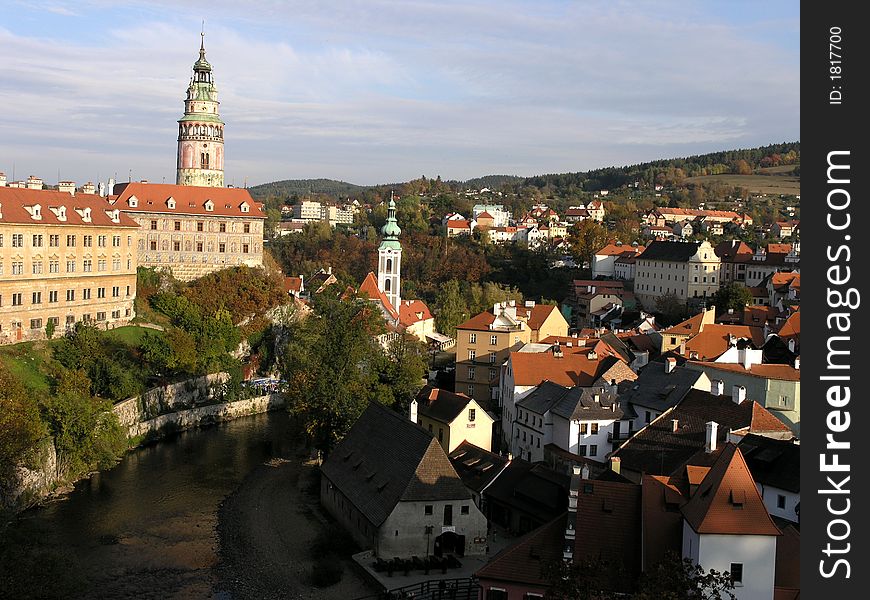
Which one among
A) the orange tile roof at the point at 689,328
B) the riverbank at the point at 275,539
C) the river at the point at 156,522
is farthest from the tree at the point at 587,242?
the riverbank at the point at 275,539

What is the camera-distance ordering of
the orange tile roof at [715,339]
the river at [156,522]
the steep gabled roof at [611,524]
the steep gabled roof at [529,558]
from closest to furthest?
the steep gabled roof at [611,524], the steep gabled roof at [529,558], the river at [156,522], the orange tile roof at [715,339]

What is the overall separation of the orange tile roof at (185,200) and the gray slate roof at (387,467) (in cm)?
2861

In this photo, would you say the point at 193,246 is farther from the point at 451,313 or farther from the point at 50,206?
the point at 451,313

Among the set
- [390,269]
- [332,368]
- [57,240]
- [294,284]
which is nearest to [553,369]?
[332,368]

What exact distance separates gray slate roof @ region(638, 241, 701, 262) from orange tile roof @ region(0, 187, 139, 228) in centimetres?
4436

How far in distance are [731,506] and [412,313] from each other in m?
48.4

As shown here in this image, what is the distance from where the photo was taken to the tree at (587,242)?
8975 centimetres

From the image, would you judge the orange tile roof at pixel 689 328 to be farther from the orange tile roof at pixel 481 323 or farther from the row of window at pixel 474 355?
the row of window at pixel 474 355

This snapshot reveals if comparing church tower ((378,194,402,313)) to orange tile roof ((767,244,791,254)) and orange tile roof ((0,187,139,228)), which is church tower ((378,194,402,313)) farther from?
orange tile roof ((767,244,791,254))

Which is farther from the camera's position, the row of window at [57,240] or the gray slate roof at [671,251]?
the gray slate roof at [671,251]

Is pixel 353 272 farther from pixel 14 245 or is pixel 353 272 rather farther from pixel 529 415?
pixel 529 415

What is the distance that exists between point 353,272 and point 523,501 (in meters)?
65.3

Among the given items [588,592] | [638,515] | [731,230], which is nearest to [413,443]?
[638,515]

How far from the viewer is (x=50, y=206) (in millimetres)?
Result: 44031
